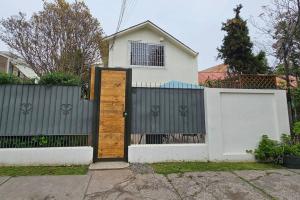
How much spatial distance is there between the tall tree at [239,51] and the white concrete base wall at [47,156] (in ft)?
41.7

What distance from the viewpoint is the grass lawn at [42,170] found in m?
4.30

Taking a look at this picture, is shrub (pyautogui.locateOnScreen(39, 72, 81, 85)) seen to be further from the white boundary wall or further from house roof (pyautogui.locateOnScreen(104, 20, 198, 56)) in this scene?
house roof (pyautogui.locateOnScreen(104, 20, 198, 56))

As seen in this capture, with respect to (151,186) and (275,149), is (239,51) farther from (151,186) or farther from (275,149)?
(151,186)

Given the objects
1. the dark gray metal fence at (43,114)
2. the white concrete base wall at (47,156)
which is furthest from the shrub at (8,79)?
the white concrete base wall at (47,156)

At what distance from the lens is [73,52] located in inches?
335

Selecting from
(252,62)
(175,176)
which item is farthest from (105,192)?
(252,62)

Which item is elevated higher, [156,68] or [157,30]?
[157,30]

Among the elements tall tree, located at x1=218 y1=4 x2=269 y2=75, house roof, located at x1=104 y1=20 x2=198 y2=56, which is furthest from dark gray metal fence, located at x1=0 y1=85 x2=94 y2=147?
tall tree, located at x1=218 y1=4 x2=269 y2=75

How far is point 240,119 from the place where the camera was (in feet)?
18.8

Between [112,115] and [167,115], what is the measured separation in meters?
1.54

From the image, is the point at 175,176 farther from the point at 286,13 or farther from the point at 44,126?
the point at 286,13

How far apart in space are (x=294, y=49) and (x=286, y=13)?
7.66 feet

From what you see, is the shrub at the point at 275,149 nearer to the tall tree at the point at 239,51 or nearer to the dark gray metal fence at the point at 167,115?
the dark gray metal fence at the point at 167,115

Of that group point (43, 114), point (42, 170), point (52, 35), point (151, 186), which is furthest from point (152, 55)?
point (151, 186)
